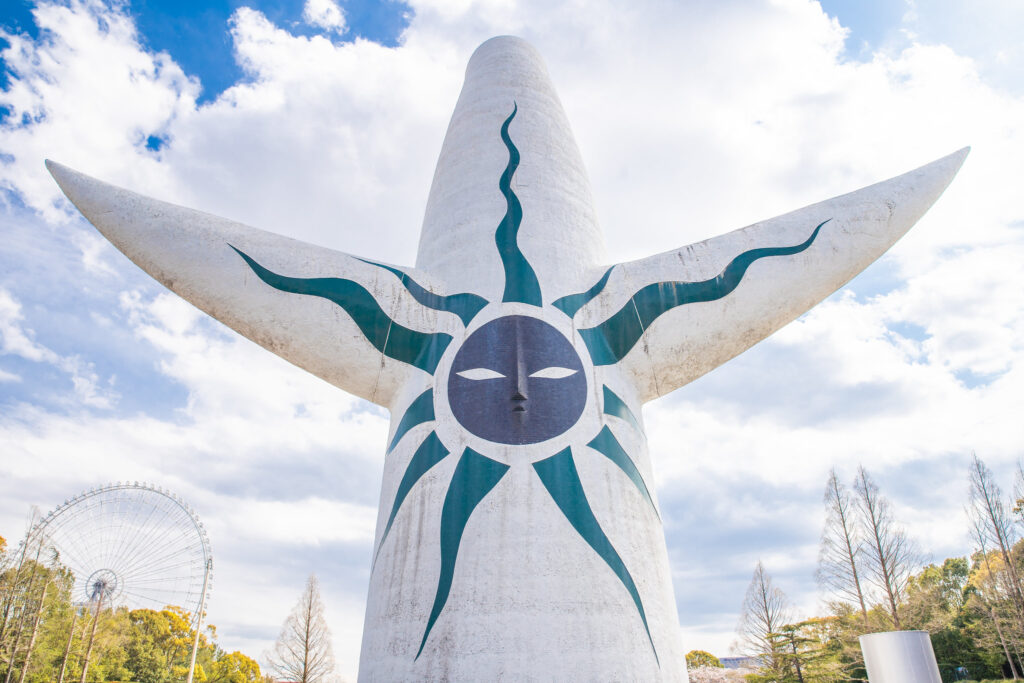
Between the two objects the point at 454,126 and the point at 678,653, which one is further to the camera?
the point at 454,126

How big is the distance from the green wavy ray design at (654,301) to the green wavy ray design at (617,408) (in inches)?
18.3

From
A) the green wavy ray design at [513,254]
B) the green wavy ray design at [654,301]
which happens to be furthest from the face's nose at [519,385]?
the green wavy ray design at [654,301]

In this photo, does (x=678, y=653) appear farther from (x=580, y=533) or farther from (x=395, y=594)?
(x=395, y=594)

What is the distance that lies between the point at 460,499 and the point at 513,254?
10.9 ft

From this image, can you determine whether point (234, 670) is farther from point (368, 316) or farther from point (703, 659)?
point (368, 316)

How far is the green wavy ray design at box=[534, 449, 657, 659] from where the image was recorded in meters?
6.27

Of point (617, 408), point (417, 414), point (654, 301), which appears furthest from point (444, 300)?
point (654, 301)

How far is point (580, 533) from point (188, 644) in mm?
52900

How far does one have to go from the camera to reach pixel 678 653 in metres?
6.47

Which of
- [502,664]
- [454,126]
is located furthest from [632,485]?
[454,126]

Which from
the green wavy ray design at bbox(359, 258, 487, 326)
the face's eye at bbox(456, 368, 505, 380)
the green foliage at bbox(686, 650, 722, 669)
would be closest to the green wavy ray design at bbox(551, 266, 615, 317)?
the green wavy ray design at bbox(359, 258, 487, 326)

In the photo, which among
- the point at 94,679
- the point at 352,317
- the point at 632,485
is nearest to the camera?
the point at 632,485

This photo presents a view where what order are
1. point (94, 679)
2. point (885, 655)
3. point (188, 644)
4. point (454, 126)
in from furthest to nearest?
point (188, 644) < point (94, 679) < point (454, 126) < point (885, 655)

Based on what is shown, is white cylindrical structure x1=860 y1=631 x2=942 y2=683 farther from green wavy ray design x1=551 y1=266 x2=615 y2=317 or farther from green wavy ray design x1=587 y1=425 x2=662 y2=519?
green wavy ray design x1=551 y1=266 x2=615 y2=317
